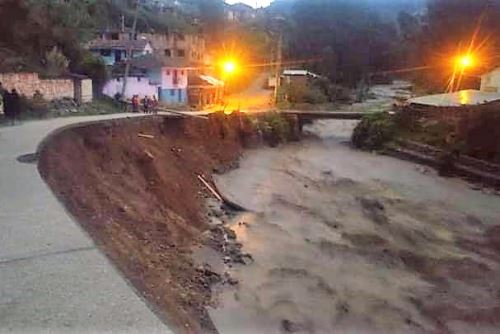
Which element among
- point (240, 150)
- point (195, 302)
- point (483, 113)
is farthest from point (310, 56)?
point (195, 302)

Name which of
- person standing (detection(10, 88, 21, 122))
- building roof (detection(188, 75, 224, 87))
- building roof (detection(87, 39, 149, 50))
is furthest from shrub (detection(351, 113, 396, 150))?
person standing (detection(10, 88, 21, 122))

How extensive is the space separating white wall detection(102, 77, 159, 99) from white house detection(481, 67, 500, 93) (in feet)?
49.2

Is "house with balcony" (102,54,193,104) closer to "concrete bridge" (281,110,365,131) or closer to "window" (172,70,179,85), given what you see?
"window" (172,70,179,85)

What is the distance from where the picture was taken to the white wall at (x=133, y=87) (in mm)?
23430

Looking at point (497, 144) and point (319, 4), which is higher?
point (319, 4)

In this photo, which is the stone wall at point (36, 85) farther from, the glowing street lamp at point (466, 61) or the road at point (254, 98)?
the glowing street lamp at point (466, 61)

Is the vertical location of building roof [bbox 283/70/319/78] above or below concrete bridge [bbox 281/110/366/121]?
above

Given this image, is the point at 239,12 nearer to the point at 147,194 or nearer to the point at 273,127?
the point at 273,127

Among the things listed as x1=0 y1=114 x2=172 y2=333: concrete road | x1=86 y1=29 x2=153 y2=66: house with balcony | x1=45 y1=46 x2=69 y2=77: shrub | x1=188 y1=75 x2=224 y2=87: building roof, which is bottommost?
x1=0 y1=114 x2=172 y2=333: concrete road

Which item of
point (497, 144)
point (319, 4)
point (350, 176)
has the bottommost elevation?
point (350, 176)

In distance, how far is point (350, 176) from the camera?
1644cm

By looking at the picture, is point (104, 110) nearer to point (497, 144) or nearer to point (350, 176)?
point (350, 176)

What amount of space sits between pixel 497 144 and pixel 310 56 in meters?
22.7

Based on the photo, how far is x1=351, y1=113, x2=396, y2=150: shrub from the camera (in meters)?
22.2
